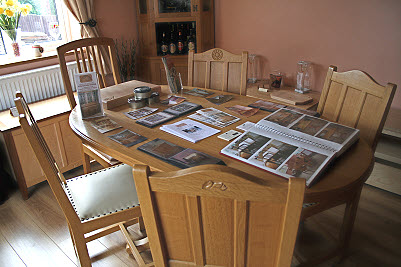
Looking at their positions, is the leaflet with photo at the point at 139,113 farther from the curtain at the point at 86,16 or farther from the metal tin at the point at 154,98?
the curtain at the point at 86,16

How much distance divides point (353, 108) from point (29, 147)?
7.69 ft

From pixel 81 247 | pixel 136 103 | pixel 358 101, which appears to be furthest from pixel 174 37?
pixel 81 247

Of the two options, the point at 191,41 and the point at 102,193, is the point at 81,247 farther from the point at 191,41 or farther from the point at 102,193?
the point at 191,41

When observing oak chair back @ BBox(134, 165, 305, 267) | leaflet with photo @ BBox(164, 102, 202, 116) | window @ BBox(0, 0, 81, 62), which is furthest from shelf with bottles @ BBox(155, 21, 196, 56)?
oak chair back @ BBox(134, 165, 305, 267)

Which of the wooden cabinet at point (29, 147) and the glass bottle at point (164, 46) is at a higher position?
the glass bottle at point (164, 46)

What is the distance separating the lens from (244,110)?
1.93 m

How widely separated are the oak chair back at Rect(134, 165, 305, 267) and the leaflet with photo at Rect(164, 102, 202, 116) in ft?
3.27

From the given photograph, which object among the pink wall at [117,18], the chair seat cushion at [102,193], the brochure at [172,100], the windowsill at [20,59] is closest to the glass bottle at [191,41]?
the pink wall at [117,18]

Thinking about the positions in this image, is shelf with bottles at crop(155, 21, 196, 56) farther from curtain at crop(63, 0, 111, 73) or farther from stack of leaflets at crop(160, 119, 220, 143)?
stack of leaflets at crop(160, 119, 220, 143)

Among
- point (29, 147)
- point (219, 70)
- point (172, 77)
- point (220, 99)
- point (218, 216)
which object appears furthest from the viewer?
point (29, 147)

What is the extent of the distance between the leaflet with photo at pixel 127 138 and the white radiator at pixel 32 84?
66.8 inches

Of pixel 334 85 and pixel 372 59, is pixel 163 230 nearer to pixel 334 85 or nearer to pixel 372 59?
pixel 334 85

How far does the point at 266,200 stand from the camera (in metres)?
0.82

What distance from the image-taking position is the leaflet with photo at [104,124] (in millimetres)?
1728
